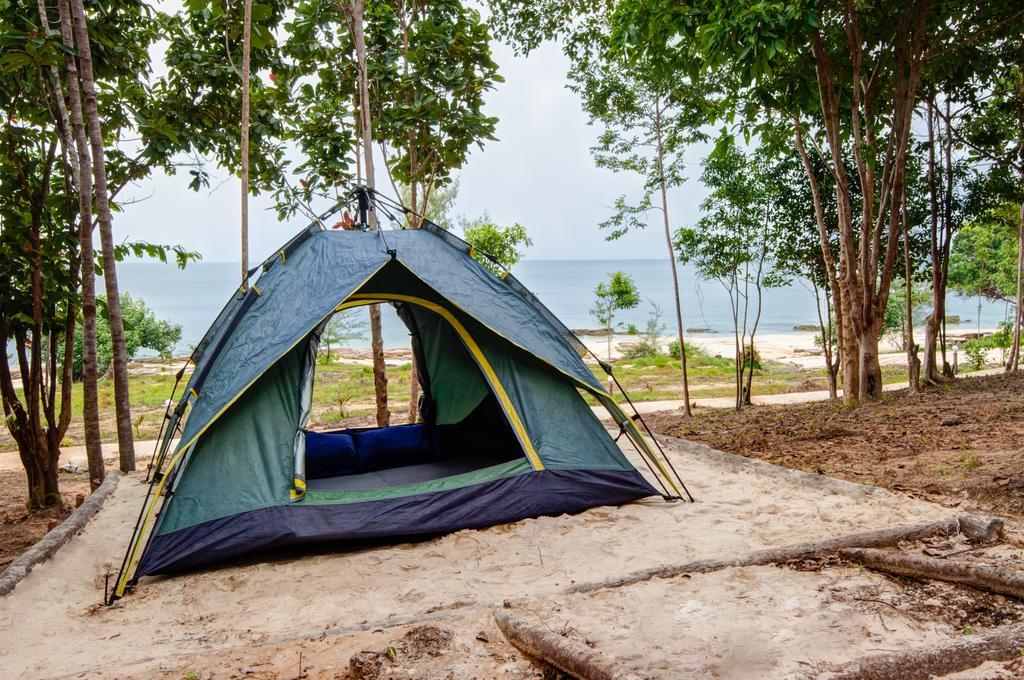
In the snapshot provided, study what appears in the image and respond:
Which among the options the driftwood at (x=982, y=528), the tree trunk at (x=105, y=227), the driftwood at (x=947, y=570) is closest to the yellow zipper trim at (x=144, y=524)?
the tree trunk at (x=105, y=227)

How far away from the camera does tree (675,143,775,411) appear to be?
36.4ft

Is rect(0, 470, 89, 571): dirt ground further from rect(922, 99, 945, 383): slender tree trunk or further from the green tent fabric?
rect(922, 99, 945, 383): slender tree trunk

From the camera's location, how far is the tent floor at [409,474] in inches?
219

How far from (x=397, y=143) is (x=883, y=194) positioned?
6.18 meters

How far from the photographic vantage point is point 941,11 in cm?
750

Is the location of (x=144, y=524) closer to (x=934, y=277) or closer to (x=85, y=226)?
(x=85, y=226)

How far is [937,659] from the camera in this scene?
7.21ft

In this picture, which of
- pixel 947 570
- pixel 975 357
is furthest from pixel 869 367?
pixel 975 357

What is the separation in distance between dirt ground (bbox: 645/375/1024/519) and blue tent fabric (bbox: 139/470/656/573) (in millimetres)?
1939

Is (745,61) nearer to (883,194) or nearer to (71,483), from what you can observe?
(883,194)

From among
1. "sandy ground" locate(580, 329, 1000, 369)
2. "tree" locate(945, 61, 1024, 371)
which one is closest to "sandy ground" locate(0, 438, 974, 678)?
"tree" locate(945, 61, 1024, 371)

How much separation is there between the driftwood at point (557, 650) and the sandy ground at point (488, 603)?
71 mm

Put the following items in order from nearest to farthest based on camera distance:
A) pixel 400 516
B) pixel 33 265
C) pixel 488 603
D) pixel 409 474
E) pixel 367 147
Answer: pixel 488 603, pixel 400 516, pixel 409 474, pixel 33 265, pixel 367 147

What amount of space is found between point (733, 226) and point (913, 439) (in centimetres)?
575
